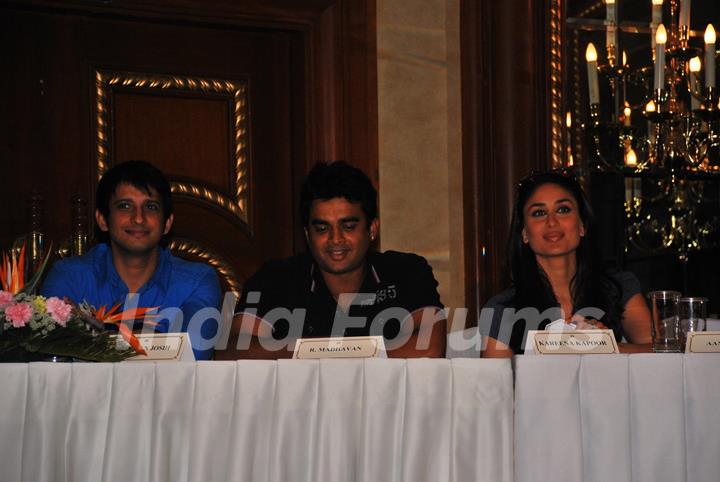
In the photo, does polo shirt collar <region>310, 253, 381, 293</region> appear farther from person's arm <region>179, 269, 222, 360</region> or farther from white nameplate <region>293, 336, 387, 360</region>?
white nameplate <region>293, 336, 387, 360</region>

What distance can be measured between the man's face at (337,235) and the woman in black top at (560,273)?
430mm

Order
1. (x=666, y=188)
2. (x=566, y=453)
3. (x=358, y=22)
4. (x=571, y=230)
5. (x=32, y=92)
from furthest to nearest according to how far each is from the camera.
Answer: (x=666, y=188)
(x=358, y=22)
(x=32, y=92)
(x=571, y=230)
(x=566, y=453)

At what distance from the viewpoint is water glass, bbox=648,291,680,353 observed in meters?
1.95

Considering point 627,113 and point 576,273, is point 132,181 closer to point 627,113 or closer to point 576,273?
point 576,273

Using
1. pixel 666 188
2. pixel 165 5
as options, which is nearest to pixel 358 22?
pixel 165 5

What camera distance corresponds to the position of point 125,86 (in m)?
3.45

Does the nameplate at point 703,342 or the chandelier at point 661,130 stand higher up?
the chandelier at point 661,130

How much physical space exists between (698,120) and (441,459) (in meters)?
2.22

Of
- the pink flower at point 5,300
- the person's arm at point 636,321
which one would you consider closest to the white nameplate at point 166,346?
the pink flower at point 5,300

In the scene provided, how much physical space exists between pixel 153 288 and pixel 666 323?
139 centimetres

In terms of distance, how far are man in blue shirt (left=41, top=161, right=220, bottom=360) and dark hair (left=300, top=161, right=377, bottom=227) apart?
0.38m

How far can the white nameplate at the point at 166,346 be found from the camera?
1.90 metres

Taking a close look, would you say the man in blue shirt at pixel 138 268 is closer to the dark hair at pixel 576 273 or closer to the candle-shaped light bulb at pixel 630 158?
Result: the dark hair at pixel 576 273

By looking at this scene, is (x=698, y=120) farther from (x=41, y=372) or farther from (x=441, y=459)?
(x=41, y=372)
